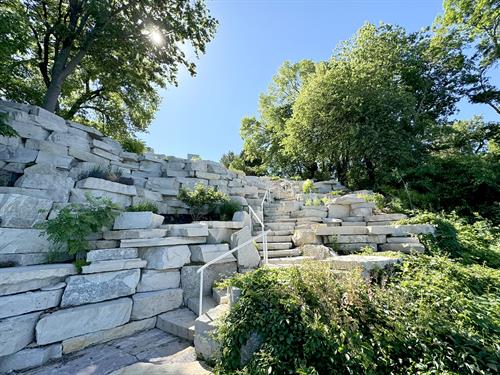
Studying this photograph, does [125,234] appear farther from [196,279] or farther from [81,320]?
[196,279]

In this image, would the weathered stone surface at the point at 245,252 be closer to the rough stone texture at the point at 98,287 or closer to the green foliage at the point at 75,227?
the rough stone texture at the point at 98,287

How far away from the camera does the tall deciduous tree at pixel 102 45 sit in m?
7.99

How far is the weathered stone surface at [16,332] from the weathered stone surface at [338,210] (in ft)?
19.5

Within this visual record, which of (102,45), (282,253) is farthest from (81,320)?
(102,45)

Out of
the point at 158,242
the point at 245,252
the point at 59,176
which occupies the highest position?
the point at 59,176

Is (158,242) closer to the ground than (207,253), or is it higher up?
higher up

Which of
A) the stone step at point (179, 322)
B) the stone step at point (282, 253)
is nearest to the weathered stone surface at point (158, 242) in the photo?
the stone step at point (179, 322)

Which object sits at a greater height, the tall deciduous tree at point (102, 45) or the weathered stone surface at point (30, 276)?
the tall deciduous tree at point (102, 45)

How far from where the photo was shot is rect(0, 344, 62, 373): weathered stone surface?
261cm

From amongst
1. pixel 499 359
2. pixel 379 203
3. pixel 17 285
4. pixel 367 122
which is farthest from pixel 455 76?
pixel 17 285

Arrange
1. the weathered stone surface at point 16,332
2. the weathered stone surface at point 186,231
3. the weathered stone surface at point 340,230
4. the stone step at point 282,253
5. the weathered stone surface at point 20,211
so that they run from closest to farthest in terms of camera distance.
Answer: the weathered stone surface at point 16,332 → the weathered stone surface at point 20,211 → the weathered stone surface at point 186,231 → the stone step at point 282,253 → the weathered stone surface at point 340,230

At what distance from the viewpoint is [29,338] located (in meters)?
2.76

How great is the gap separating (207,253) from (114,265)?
1409 mm

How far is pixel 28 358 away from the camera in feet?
8.77
